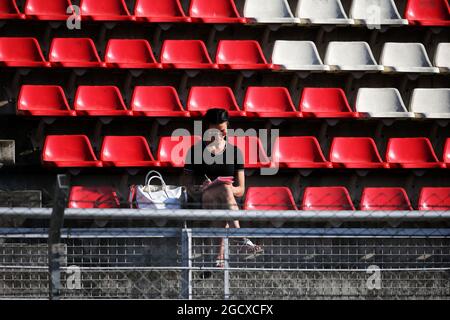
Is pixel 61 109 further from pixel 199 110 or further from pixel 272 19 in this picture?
pixel 272 19

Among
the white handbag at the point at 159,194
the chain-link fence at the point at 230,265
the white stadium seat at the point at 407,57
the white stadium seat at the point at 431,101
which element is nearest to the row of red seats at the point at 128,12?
the white stadium seat at the point at 407,57

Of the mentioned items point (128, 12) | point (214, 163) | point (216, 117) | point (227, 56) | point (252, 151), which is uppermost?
point (128, 12)

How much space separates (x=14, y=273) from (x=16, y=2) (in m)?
3.82

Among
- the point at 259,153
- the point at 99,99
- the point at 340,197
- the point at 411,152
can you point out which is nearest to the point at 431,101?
the point at 411,152

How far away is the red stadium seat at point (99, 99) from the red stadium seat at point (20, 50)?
409mm

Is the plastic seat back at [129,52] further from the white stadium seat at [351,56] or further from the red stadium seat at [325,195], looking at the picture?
the red stadium seat at [325,195]

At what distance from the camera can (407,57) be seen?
8.41m

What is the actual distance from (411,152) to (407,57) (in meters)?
0.85

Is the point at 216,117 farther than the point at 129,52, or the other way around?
the point at 129,52

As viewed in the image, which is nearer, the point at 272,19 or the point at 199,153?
the point at 199,153

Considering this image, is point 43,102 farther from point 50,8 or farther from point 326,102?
point 326,102

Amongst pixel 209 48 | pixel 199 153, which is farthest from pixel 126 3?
pixel 199 153

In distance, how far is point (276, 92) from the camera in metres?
8.04

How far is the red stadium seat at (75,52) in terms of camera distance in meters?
7.90
